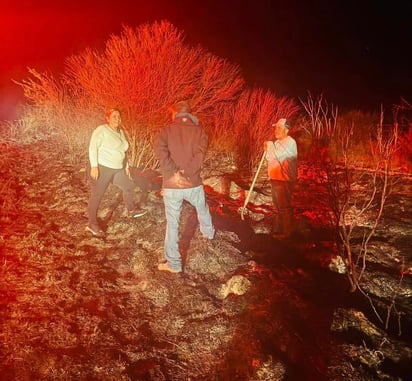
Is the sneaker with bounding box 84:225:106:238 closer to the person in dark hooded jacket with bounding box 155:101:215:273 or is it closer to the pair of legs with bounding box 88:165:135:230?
the pair of legs with bounding box 88:165:135:230

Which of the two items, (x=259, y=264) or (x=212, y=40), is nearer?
(x=259, y=264)

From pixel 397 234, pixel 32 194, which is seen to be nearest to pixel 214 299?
pixel 397 234

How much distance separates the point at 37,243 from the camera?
5152 millimetres

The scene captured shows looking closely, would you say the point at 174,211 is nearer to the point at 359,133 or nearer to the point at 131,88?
the point at 131,88

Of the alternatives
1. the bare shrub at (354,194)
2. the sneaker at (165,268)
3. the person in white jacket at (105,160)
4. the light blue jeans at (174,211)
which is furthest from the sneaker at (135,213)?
the bare shrub at (354,194)

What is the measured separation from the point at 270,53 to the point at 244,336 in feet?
108

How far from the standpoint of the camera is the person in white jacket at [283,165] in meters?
5.19

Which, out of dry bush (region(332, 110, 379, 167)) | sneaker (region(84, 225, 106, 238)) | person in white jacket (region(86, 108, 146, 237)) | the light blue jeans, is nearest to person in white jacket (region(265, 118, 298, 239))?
the light blue jeans

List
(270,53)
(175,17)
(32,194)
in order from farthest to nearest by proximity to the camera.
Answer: (175,17)
(270,53)
(32,194)

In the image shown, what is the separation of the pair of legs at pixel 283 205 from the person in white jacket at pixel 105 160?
7.37 feet

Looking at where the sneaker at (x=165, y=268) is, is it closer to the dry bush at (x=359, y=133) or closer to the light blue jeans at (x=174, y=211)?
the light blue jeans at (x=174, y=211)

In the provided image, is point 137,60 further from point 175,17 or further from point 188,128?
point 175,17

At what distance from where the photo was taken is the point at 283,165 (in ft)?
17.2

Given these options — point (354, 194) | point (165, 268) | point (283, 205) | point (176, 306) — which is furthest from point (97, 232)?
point (354, 194)
